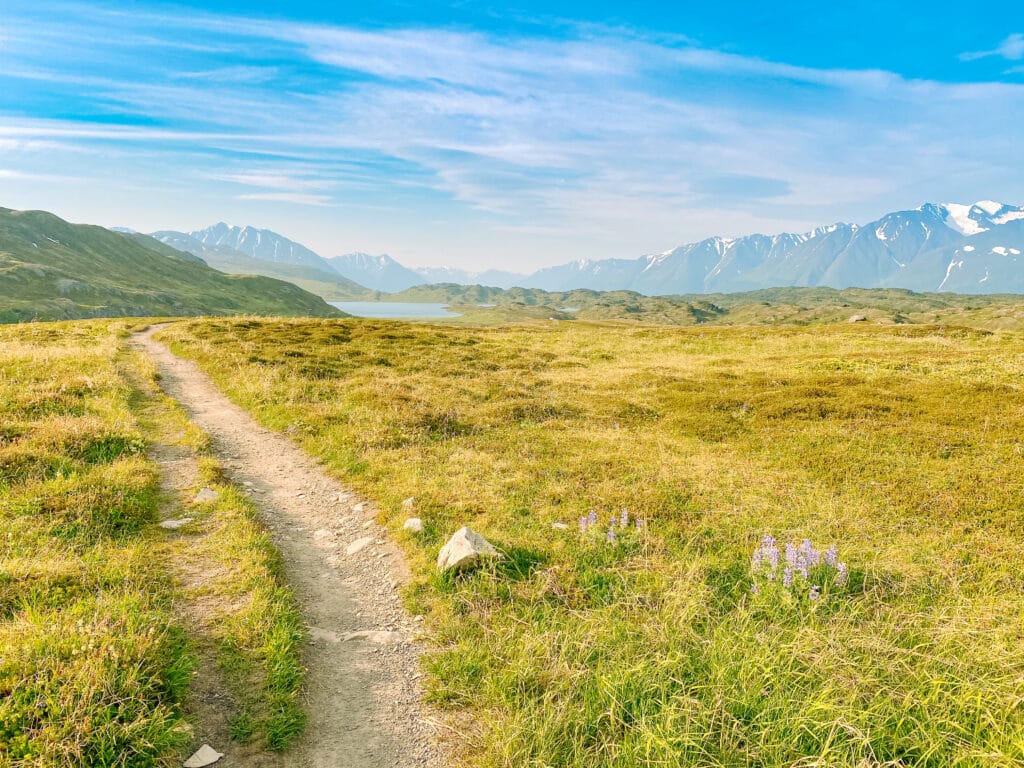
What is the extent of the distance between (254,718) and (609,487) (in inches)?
313

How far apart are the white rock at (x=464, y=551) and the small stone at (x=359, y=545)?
65.5 inches

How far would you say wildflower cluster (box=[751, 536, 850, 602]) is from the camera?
21.5 ft

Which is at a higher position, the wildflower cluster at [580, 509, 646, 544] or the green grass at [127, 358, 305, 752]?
the wildflower cluster at [580, 509, 646, 544]

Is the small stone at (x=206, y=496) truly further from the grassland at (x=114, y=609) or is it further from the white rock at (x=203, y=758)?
the white rock at (x=203, y=758)

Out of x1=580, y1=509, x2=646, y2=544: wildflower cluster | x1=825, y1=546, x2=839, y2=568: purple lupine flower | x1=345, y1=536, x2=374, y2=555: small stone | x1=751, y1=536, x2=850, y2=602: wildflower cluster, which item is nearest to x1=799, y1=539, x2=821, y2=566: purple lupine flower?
x1=751, y1=536, x2=850, y2=602: wildflower cluster

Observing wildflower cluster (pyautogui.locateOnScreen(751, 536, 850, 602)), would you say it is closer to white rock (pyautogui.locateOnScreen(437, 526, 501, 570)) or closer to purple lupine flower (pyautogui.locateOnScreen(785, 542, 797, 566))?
purple lupine flower (pyautogui.locateOnScreen(785, 542, 797, 566))

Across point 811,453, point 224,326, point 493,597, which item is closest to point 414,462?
point 493,597

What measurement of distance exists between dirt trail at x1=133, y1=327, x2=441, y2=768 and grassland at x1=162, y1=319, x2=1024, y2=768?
445 mm

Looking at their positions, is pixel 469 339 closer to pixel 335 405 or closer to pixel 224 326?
pixel 224 326

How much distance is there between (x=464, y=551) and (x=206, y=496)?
5.84 metres

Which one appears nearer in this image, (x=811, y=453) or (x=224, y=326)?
(x=811, y=453)

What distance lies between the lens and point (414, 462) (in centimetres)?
1248

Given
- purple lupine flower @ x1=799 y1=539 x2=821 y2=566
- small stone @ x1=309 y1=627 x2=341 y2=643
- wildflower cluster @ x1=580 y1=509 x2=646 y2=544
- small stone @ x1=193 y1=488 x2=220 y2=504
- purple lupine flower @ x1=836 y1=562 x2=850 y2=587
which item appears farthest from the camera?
small stone @ x1=193 y1=488 x2=220 y2=504

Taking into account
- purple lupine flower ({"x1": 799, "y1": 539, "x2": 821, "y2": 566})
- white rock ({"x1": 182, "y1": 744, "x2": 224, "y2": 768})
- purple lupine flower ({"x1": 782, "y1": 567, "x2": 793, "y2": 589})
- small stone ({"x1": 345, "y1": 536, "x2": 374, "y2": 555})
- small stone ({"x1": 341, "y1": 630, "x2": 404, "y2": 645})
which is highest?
purple lupine flower ({"x1": 799, "y1": 539, "x2": 821, "y2": 566})
